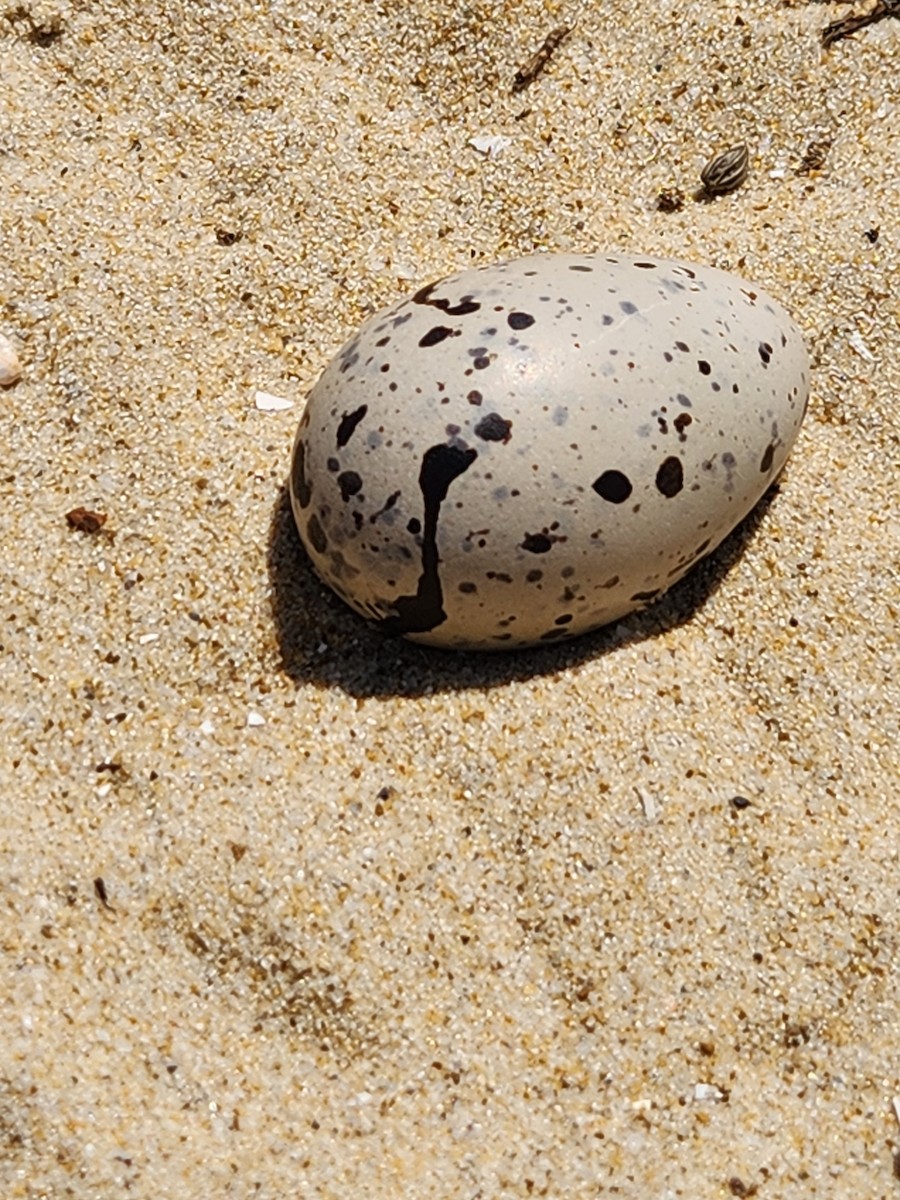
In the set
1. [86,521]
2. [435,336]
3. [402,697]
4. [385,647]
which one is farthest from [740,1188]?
A: [86,521]

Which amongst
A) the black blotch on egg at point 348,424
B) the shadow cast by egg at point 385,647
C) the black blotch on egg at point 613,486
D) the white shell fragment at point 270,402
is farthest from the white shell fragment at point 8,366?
the black blotch on egg at point 613,486

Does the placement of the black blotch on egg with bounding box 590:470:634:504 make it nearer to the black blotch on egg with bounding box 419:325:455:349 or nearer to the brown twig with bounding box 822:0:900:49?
the black blotch on egg with bounding box 419:325:455:349

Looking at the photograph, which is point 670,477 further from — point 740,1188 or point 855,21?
point 855,21

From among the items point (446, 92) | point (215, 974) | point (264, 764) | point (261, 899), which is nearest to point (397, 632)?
point (264, 764)

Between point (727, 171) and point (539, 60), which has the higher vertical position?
point (539, 60)

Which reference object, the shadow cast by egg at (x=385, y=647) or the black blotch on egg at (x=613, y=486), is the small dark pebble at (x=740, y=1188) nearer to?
the shadow cast by egg at (x=385, y=647)

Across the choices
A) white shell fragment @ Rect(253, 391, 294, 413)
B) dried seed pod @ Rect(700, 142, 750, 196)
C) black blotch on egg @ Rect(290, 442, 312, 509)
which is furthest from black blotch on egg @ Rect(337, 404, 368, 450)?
dried seed pod @ Rect(700, 142, 750, 196)
